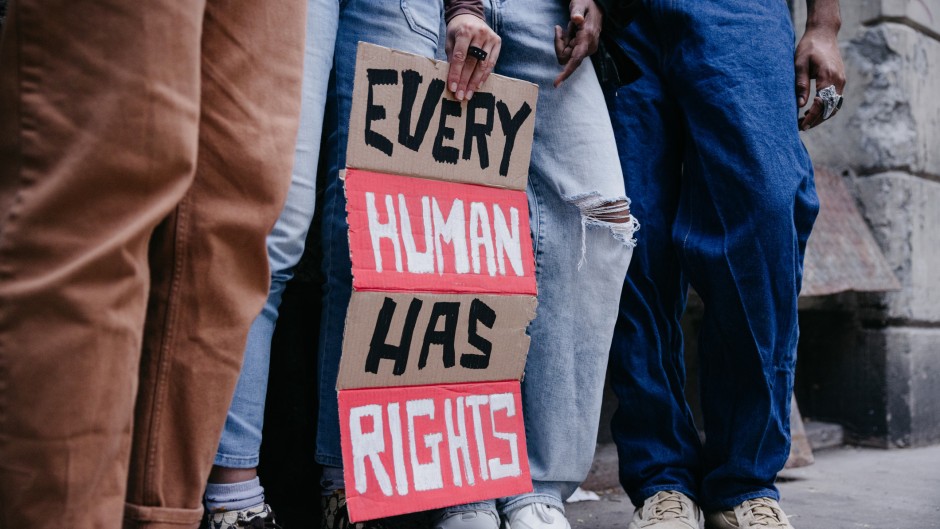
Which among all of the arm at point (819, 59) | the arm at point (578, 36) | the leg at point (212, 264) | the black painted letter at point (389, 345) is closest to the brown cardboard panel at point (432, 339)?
the black painted letter at point (389, 345)

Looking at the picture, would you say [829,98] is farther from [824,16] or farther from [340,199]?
[340,199]

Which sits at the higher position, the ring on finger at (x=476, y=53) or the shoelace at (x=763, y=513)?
the ring on finger at (x=476, y=53)

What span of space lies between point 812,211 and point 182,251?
1.20 metres

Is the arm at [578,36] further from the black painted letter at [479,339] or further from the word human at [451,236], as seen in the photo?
the black painted letter at [479,339]

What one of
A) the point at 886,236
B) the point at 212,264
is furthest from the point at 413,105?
the point at 886,236

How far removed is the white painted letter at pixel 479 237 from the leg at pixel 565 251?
140 mm

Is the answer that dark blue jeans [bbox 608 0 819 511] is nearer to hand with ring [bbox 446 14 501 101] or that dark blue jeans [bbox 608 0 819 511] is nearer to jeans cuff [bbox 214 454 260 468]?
hand with ring [bbox 446 14 501 101]

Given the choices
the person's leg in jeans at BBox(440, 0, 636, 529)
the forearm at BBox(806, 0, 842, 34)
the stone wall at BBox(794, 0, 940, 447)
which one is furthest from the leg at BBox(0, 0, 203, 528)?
the stone wall at BBox(794, 0, 940, 447)

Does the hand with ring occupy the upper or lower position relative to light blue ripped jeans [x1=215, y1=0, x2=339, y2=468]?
upper

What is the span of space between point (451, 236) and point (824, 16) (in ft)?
3.25

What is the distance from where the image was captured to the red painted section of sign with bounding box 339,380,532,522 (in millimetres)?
1202

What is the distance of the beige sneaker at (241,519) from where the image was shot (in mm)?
1104

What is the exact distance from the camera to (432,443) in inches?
50.6

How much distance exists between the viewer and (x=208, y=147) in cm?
85
